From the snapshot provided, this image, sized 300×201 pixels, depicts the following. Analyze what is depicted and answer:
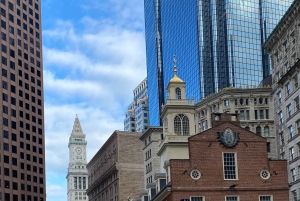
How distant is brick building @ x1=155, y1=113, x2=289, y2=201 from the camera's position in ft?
226

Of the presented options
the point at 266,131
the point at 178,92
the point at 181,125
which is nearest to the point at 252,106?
the point at 266,131

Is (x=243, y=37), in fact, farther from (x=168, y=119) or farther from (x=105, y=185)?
(x=168, y=119)

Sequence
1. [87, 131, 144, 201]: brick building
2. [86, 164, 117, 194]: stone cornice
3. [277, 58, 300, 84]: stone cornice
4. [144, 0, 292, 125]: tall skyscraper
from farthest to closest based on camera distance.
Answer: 1. [144, 0, 292, 125]: tall skyscraper
2. [86, 164, 117, 194]: stone cornice
3. [87, 131, 144, 201]: brick building
4. [277, 58, 300, 84]: stone cornice

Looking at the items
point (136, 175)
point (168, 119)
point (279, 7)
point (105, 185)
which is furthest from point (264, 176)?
point (279, 7)

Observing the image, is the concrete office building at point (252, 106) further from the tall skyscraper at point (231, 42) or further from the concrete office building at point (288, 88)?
the concrete office building at point (288, 88)

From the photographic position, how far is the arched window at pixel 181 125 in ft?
267

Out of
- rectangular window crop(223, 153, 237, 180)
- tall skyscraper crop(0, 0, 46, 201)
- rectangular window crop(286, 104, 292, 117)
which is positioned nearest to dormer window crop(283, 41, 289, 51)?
rectangular window crop(286, 104, 292, 117)

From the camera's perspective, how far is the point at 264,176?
70.4 meters

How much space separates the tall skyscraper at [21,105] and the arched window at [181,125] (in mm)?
91283

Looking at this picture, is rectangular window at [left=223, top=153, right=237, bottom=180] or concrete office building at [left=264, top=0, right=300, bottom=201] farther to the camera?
concrete office building at [left=264, top=0, right=300, bottom=201]

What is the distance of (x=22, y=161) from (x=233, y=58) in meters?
65.4

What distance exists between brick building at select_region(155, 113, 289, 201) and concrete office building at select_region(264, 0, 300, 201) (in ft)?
67.6

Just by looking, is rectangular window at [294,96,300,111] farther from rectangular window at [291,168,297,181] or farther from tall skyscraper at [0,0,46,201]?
tall skyscraper at [0,0,46,201]

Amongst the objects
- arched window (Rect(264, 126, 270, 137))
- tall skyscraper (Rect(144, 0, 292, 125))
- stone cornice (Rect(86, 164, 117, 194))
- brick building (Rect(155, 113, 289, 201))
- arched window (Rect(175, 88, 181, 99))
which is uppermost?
tall skyscraper (Rect(144, 0, 292, 125))
